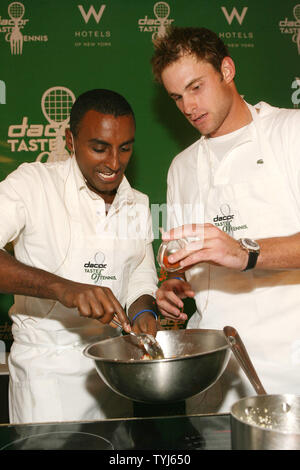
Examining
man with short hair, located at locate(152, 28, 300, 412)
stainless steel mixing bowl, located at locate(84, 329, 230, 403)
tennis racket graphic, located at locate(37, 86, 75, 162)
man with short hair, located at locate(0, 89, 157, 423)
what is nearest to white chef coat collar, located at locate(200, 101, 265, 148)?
man with short hair, located at locate(152, 28, 300, 412)

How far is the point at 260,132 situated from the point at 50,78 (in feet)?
4.16

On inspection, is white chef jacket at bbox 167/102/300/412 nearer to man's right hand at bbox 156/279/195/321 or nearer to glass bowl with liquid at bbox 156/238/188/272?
man's right hand at bbox 156/279/195/321

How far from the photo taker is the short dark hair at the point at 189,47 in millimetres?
1571

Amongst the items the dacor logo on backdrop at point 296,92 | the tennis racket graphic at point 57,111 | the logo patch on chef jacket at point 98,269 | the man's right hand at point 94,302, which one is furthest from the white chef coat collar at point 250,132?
the tennis racket graphic at point 57,111

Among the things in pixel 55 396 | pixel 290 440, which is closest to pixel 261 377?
pixel 55 396

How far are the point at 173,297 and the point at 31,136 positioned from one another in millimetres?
1308

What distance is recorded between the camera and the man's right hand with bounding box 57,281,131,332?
1.18 m

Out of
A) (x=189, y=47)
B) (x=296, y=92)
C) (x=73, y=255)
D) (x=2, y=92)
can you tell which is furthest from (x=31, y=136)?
(x=296, y=92)

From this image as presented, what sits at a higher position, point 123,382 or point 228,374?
point 123,382

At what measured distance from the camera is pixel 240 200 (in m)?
1.57

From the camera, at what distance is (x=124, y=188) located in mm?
1831

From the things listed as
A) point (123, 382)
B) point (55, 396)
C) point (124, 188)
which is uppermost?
point (124, 188)
